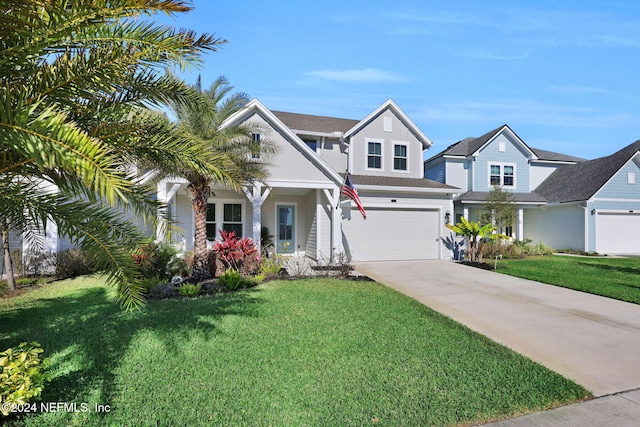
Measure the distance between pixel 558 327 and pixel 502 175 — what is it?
16.7m

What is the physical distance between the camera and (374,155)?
1641 centimetres

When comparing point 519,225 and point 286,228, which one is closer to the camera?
point 286,228

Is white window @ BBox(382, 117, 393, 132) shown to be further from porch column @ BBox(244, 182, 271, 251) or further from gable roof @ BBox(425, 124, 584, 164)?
porch column @ BBox(244, 182, 271, 251)

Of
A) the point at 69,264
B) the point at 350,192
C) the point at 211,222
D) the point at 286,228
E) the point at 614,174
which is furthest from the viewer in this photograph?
the point at 614,174

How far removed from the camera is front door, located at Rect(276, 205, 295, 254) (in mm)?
15789

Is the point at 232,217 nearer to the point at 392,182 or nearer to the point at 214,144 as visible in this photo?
the point at 214,144

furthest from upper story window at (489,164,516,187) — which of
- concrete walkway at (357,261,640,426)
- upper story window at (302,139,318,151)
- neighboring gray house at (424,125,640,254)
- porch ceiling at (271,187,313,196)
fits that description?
porch ceiling at (271,187,313,196)

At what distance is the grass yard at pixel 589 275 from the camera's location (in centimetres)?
867

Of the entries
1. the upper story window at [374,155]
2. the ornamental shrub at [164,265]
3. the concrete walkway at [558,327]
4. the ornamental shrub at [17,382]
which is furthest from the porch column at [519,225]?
the ornamental shrub at [17,382]

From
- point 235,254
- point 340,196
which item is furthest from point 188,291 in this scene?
point 340,196

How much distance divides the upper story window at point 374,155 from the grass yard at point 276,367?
10671mm

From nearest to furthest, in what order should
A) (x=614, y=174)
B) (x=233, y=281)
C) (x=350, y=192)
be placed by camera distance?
1. (x=233, y=281)
2. (x=350, y=192)
3. (x=614, y=174)

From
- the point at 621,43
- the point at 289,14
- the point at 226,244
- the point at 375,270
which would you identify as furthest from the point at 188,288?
the point at 621,43

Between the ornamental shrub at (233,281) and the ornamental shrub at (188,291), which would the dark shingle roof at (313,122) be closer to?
the ornamental shrub at (233,281)
